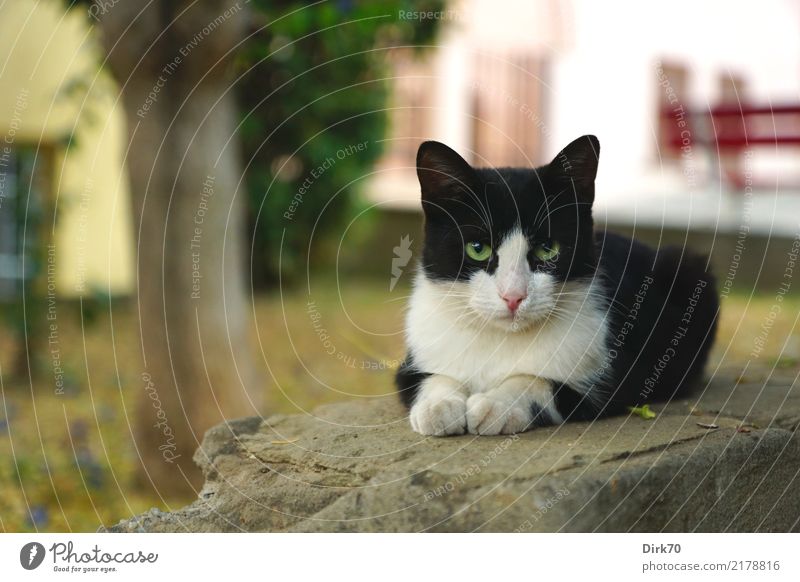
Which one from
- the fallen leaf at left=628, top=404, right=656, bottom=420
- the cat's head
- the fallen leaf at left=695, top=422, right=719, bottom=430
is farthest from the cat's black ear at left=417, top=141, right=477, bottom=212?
the fallen leaf at left=695, top=422, right=719, bottom=430

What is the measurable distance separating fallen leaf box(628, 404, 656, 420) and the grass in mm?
663

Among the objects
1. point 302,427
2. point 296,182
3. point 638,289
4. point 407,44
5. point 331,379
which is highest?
point 407,44

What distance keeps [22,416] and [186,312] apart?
1.48m

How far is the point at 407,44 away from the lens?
220 inches

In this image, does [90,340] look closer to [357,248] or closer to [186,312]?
[186,312]

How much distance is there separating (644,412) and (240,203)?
11.0 ft

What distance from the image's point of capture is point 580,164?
2.08 meters

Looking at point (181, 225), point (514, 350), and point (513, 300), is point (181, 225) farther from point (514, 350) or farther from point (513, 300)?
point (513, 300)

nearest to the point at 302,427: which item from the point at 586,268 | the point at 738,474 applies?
the point at 586,268

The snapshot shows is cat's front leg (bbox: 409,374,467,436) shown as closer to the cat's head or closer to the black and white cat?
the black and white cat

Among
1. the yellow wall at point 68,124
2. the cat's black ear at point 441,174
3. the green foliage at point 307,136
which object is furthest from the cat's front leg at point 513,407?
the yellow wall at point 68,124

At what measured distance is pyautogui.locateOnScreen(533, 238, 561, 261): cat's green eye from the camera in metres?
2.06

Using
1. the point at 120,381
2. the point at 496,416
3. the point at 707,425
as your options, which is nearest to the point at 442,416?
the point at 496,416

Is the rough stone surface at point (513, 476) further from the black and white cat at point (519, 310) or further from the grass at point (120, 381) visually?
the grass at point (120, 381)
